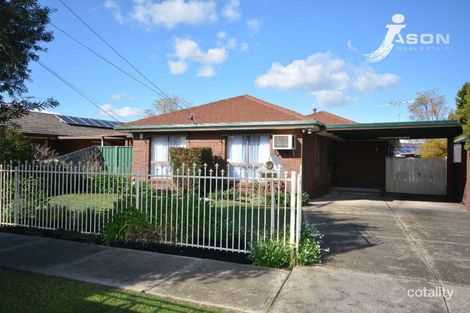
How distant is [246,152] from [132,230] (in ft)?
28.8

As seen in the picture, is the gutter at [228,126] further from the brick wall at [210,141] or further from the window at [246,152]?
the window at [246,152]

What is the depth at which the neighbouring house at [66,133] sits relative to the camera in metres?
21.6

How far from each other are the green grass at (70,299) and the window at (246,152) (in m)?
10.5

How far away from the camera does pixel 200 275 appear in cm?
537

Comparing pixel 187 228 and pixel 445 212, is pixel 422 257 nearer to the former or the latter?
pixel 187 228

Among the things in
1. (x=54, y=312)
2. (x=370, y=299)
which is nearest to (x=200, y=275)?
(x=54, y=312)

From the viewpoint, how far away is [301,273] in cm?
544

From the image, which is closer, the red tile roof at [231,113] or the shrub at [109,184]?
the shrub at [109,184]

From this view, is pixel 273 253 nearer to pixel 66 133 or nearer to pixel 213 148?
pixel 213 148

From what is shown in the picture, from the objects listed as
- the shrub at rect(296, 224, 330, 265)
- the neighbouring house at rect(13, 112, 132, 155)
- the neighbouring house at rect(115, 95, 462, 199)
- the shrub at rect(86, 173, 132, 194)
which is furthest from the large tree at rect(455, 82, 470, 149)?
the neighbouring house at rect(13, 112, 132, 155)

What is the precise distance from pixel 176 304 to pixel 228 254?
2172 mm

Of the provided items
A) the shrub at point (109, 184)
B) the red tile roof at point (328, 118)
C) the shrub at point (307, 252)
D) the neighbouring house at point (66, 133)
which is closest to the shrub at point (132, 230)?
the shrub at point (109, 184)

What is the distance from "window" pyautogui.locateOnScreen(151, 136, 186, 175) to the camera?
663 inches

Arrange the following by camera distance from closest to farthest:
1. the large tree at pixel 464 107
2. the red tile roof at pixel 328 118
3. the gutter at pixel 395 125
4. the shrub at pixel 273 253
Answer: the shrub at pixel 273 253 → the large tree at pixel 464 107 → the gutter at pixel 395 125 → the red tile roof at pixel 328 118
